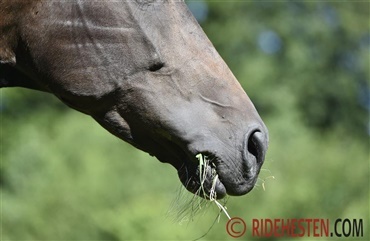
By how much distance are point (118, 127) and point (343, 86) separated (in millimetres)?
22705

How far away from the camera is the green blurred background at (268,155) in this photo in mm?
10367

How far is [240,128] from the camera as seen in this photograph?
386 centimetres

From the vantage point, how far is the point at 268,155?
39.5 feet

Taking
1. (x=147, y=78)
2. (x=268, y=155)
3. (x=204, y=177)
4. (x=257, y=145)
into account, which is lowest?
(x=268, y=155)

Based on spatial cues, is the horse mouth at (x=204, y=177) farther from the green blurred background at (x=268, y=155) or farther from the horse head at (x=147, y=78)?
the green blurred background at (x=268, y=155)

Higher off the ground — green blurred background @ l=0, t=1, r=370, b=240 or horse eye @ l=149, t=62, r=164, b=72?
horse eye @ l=149, t=62, r=164, b=72

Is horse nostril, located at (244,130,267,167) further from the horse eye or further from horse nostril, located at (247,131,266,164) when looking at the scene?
the horse eye

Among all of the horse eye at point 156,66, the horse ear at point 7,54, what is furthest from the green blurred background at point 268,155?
the horse ear at point 7,54

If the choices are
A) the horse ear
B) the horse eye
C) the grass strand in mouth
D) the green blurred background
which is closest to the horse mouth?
the grass strand in mouth

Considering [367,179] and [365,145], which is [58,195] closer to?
[367,179]

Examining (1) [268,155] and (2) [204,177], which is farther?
(1) [268,155]

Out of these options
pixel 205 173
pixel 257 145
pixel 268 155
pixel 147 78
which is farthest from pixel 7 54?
pixel 268 155

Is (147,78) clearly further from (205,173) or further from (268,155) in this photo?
(268,155)

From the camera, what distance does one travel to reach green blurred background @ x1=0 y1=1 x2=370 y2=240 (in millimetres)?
10367
